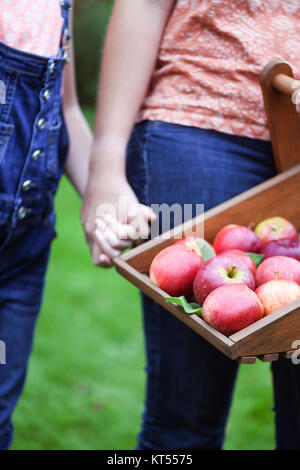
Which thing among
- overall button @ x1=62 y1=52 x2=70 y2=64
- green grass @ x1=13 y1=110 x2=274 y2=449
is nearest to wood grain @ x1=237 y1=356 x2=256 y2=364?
overall button @ x1=62 y1=52 x2=70 y2=64

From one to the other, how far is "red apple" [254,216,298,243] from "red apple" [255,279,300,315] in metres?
0.27

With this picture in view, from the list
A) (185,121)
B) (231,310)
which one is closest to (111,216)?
(185,121)

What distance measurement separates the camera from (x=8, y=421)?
69.4 inches

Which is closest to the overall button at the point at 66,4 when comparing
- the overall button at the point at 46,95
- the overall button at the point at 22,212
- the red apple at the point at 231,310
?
the overall button at the point at 46,95

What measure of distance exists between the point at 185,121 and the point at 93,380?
76.8 inches

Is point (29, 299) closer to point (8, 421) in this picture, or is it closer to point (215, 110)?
point (8, 421)

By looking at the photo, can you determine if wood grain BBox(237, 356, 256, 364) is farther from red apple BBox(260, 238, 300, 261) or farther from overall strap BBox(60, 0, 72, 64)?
overall strap BBox(60, 0, 72, 64)

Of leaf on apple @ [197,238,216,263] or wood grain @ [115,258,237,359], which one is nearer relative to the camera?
wood grain @ [115,258,237,359]

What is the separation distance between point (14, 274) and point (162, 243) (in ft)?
1.53

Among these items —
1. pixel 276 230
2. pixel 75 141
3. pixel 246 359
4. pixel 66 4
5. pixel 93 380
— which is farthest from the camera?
pixel 93 380

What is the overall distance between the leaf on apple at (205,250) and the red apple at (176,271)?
37 millimetres

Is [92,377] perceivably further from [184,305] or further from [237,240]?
[184,305]

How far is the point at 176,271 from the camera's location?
4.18 ft

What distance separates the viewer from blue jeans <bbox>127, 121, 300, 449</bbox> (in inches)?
60.9
